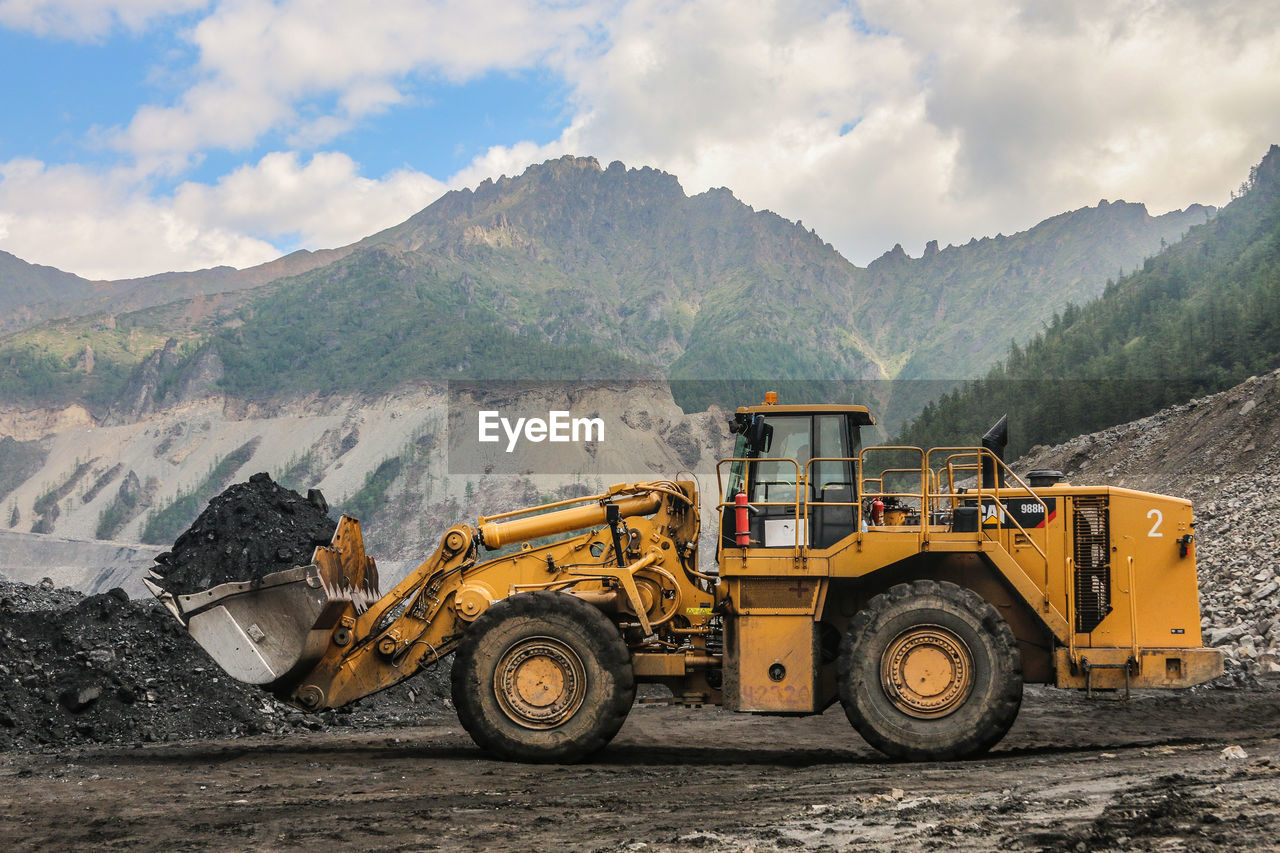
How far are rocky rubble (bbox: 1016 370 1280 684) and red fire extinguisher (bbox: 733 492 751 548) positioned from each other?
927 cm

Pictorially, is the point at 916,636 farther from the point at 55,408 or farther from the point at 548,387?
the point at 55,408

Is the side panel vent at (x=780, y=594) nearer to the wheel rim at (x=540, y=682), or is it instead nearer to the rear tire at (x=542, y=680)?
the rear tire at (x=542, y=680)

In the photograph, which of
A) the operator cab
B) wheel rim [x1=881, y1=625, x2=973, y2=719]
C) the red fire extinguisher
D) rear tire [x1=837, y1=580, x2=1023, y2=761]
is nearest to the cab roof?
the operator cab

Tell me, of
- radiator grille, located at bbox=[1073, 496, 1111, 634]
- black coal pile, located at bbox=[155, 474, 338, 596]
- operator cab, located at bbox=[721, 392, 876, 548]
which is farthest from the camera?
black coal pile, located at bbox=[155, 474, 338, 596]

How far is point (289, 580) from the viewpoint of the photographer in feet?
33.7

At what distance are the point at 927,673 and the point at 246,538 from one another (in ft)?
25.8

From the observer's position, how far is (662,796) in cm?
828

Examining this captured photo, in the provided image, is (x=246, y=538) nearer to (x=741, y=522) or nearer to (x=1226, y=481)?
(x=741, y=522)

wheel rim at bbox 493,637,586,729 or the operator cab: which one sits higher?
→ the operator cab

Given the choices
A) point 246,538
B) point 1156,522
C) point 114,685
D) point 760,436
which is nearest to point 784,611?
point 760,436

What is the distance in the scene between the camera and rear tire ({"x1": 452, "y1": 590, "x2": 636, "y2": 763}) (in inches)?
387

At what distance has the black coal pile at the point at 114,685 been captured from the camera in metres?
12.2

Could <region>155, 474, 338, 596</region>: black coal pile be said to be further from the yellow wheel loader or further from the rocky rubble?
the rocky rubble

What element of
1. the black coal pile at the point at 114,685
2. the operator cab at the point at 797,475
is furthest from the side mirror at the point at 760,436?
the black coal pile at the point at 114,685
